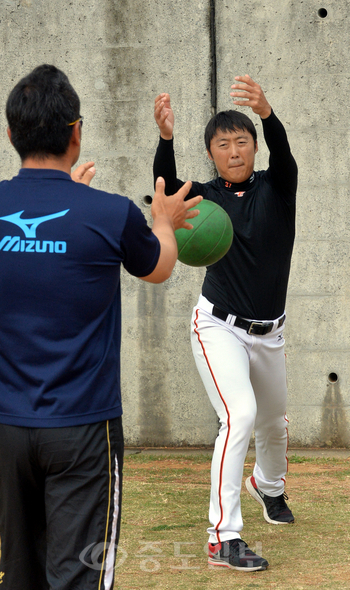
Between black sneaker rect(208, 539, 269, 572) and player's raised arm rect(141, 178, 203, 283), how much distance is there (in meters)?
1.76

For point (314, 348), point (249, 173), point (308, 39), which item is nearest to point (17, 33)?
point (308, 39)

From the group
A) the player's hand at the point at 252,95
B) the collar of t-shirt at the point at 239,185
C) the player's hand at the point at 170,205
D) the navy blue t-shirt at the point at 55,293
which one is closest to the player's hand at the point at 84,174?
the player's hand at the point at 170,205

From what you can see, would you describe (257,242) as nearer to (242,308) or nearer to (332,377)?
(242,308)

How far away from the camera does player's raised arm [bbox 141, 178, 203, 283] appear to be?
2150 millimetres

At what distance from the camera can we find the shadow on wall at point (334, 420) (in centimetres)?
620

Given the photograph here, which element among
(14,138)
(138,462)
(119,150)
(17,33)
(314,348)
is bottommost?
(138,462)

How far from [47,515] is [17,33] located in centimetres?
553

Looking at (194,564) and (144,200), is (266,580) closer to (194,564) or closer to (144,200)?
(194,564)

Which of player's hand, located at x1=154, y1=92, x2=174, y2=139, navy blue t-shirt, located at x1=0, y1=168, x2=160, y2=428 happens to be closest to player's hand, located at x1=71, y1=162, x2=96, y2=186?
navy blue t-shirt, located at x1=0, y1=168, x2=160, y2=428

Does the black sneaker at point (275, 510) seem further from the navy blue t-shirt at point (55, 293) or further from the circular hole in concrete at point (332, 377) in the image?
the navy blue t-shirt at point (55, 293)

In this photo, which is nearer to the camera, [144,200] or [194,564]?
[194,564]

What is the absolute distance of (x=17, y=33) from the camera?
255 inches

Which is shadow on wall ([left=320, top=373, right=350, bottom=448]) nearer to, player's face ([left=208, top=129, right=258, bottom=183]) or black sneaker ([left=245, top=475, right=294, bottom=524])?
black sneaker ([left=245, top=475, right=294, bottom=524])

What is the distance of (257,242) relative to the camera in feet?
12.5
